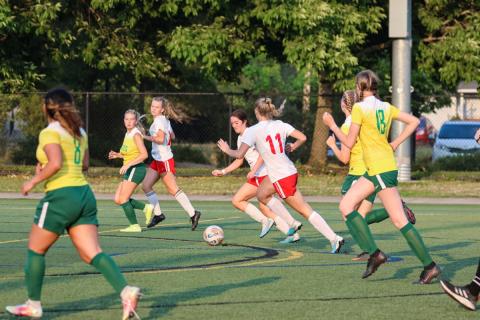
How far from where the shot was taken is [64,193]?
907 centimetres

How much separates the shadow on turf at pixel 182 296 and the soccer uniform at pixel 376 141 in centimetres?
144

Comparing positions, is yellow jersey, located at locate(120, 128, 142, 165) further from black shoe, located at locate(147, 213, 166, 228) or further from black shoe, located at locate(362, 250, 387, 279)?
black shoe, located at locate(362, 250, 387, 279)

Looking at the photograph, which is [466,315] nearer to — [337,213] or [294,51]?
[337,213]

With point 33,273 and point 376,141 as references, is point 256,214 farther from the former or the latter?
point 33,273

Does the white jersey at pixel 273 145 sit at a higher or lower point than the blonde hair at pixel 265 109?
lower

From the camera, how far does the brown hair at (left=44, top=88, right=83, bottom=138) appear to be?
9094 mm

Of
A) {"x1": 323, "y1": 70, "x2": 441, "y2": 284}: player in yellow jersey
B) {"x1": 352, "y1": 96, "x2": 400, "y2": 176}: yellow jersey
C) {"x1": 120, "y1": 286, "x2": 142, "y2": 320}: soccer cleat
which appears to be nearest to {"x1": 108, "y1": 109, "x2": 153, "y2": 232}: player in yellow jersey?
{"x1": 323, "y1": 70, "x2": 441, "y2": 284}: player in yellow jersey

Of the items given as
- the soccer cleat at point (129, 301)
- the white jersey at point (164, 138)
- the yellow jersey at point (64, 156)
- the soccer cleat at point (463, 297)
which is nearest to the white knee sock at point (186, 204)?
the white jersey at point (164, 138)

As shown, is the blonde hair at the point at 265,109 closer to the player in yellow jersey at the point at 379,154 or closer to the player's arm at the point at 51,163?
the player in yellow jersey at the point at 379,154

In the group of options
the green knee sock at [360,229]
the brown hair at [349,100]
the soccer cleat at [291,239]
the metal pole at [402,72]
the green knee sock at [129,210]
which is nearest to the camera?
the green knee sock at [360,229]

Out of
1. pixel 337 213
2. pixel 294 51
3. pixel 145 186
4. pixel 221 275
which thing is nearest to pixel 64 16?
pixel 294 51

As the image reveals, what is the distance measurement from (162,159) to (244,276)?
6.17 meters

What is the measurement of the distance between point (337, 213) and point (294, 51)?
902cm

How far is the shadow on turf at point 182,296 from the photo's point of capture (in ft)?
32.3
